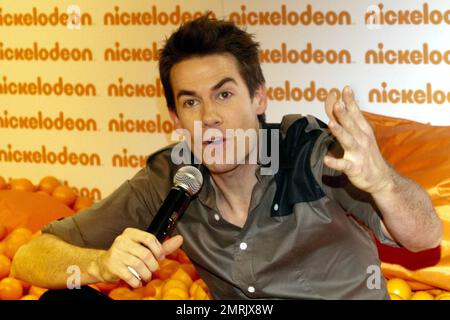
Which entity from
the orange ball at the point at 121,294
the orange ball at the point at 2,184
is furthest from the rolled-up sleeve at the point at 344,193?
the orange ball at the point at 2,184

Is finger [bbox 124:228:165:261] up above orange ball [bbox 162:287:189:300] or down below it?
above

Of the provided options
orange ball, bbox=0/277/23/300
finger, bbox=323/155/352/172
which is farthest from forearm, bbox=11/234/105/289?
orange ball, bbox=0/277/23/300

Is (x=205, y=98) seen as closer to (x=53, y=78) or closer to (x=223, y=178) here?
(x=223, y=178)

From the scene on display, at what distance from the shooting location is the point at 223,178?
2254mm

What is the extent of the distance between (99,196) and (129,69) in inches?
24.5

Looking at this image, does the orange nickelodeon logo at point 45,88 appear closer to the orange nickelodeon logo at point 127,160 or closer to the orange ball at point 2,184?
the orange nickelodeon logo at point 127,160

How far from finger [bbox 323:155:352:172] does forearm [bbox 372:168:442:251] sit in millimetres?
120

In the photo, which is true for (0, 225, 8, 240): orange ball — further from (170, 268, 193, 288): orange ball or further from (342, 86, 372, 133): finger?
(342, 86, 372, 133): finger

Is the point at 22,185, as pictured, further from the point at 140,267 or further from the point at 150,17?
the point at 140,267

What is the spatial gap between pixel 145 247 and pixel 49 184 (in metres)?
2.17

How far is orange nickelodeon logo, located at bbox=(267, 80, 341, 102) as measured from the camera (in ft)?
11.1

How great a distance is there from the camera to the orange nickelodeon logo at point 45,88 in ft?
12.5

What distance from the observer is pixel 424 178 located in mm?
2850

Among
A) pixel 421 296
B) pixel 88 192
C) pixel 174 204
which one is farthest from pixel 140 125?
pixel 174 204
